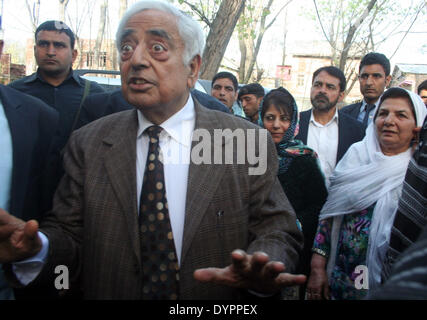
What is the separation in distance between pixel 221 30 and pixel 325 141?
2.24 m

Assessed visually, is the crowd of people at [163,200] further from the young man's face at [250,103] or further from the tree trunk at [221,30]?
the tree trunk at [221,30]

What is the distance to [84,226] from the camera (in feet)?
5.47

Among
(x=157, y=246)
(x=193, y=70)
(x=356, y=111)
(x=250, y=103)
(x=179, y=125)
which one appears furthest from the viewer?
(x=250, y=103)

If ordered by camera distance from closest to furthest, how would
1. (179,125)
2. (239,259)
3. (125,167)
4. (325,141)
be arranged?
(239,259) → (125,167) → (179,125) → (325,141)

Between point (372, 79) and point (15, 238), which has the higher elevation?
point (372, 79)

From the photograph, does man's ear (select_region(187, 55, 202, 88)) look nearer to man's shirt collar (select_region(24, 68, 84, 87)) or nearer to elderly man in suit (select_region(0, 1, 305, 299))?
elderly man in suit (select_region(0, 1, 305, 299))

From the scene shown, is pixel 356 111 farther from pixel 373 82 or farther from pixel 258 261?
pixel 258 261

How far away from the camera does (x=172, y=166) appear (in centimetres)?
172

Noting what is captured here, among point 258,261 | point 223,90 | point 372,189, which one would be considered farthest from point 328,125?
point 258,261

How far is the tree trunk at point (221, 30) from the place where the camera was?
15.8 feet

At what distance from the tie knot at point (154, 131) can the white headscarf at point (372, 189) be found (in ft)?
4.51

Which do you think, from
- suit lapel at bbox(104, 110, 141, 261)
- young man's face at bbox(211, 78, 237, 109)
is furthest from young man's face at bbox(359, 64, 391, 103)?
suit lapel at bbox(104, 110, 141, 261)

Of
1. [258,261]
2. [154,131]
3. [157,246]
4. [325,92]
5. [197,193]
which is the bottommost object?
[157,246]
